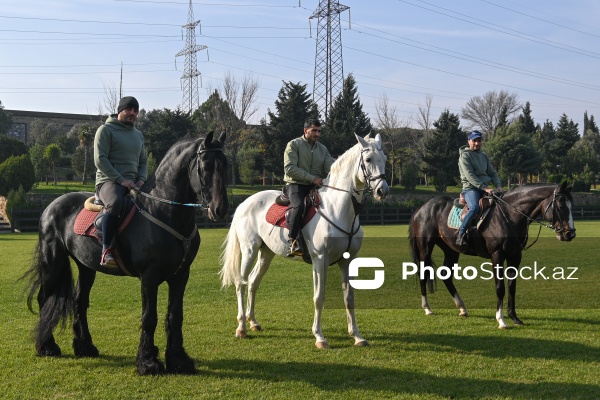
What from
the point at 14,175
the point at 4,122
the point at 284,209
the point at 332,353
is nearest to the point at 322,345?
the point at 332,353

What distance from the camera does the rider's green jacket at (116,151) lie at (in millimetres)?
5934

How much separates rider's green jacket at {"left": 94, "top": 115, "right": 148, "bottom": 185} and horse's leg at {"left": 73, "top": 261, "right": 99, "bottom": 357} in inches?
58.0

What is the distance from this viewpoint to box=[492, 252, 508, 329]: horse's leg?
27.4 ft

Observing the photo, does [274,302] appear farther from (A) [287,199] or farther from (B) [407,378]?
(B) [407,378]

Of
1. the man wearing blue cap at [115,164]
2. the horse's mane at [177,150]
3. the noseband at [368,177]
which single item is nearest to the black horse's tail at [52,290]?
the man wearing blue cap at [115,164]

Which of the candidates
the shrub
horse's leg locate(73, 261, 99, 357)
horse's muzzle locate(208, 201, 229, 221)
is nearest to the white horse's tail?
horse's leg locate(73, 261, 99, 357)

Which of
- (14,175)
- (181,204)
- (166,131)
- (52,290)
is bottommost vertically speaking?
(52,290)

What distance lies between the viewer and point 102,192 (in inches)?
235

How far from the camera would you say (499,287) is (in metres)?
8.66

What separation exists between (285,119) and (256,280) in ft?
153

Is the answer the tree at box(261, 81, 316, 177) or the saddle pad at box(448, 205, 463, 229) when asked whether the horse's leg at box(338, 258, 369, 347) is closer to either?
the saddle pad at box(448, 205, 463, 229)

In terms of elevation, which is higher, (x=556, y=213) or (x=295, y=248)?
(x=556, y=213)

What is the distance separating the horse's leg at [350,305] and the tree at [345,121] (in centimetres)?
4436

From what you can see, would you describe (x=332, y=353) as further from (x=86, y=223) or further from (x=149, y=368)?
(x=86, y=223)
